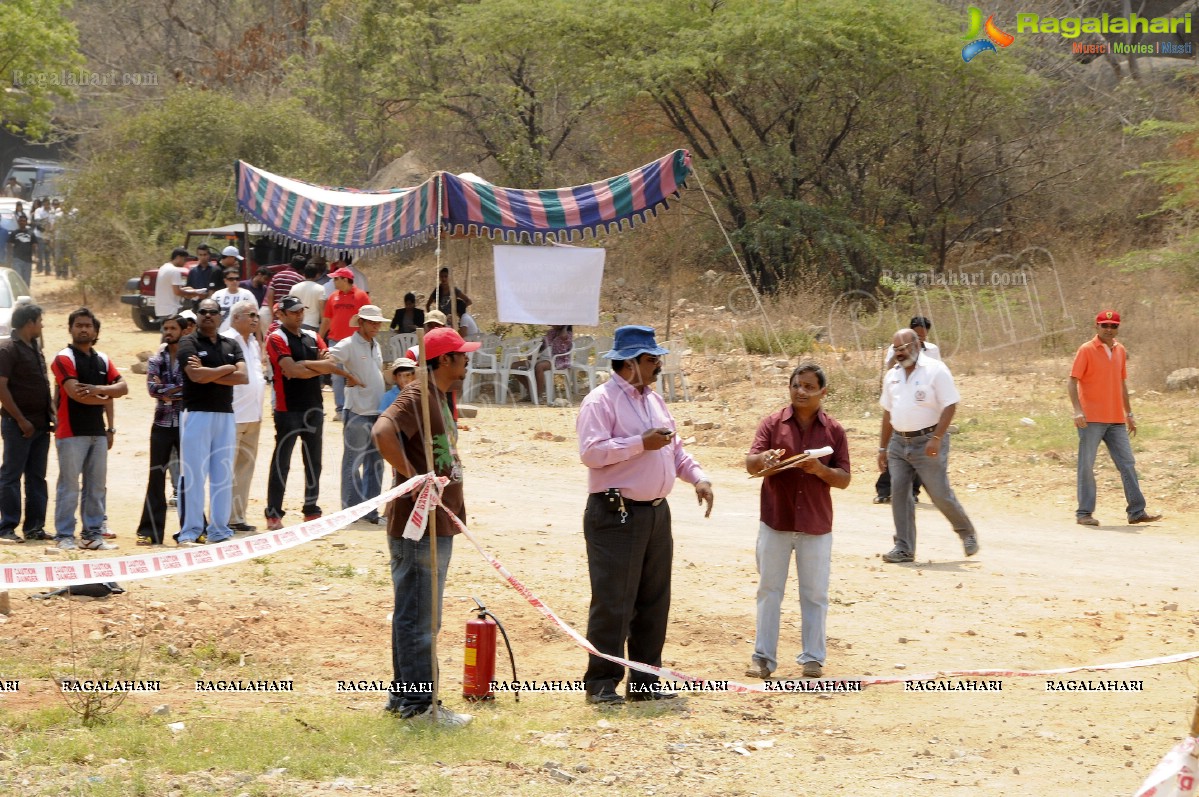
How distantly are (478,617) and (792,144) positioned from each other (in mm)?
21618

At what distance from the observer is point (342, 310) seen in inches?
609

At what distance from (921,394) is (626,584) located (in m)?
4.08

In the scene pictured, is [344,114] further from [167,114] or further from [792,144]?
[792,144]

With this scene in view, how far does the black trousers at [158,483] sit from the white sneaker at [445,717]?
475 cm

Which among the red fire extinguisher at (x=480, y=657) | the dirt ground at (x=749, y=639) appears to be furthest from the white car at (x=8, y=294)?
the red fire extinguisher at (x=480, y=657)

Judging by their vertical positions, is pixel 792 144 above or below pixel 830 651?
above

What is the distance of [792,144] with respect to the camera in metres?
26.6

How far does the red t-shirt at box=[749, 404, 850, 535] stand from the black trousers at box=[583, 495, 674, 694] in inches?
26.9

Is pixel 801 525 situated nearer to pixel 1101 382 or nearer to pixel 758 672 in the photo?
pixel 758 672

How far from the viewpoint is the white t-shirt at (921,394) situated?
9.63 metres

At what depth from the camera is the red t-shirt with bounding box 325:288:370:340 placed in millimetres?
15383

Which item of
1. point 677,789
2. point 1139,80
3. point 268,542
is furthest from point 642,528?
point 1139,80

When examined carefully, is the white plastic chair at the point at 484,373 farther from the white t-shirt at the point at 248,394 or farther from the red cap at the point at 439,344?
the red cap at the point at 439,344

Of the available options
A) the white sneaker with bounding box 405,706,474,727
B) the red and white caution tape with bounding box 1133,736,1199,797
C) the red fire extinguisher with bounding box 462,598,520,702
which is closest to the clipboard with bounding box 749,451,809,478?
the red fire extinguisher with bounding box 462,598,520,702
